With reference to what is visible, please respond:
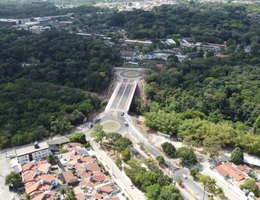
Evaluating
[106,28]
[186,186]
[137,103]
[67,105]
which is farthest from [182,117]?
[106,28]

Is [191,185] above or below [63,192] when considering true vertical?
below

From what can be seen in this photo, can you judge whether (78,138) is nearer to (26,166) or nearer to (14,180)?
(26,166)

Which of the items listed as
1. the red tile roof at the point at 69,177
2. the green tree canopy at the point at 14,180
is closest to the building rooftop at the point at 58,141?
the red tile roof at the point at 69,177

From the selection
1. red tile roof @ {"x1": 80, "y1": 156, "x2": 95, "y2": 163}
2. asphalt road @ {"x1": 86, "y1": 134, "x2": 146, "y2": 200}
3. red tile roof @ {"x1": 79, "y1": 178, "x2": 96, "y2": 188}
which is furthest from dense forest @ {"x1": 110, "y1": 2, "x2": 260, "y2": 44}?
red tile roof @ {"x1": 79, "y1": 178, "x2": 96, "y2": 188}

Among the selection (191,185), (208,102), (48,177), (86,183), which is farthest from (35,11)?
(191,185)

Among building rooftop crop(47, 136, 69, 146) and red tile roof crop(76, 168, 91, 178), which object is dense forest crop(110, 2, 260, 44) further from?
red tile roof crop(76, 168, 91, 178)

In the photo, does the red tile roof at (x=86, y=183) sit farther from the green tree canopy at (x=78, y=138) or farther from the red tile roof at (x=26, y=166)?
the green tree canopy at (x=78, y=138)

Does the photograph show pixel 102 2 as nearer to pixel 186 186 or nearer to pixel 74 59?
pixel 74 59
